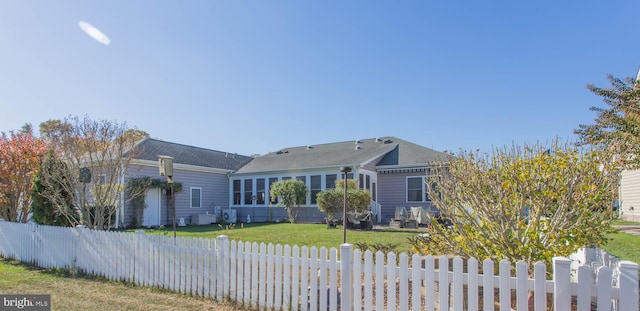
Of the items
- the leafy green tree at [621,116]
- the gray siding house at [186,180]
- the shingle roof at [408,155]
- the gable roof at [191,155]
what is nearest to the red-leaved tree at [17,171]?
the gray siding house at [186,180]

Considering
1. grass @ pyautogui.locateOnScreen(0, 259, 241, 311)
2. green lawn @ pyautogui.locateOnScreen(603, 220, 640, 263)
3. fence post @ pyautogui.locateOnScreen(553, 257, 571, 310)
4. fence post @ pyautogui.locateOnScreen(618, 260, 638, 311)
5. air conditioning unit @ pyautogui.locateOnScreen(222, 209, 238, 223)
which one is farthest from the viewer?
air conditioning unit @ pyautogui.locateOnScreen(222, 209, 238, 223)

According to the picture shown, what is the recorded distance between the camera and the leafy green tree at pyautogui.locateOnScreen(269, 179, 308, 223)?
17.9 metres

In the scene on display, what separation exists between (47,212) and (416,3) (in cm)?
1106

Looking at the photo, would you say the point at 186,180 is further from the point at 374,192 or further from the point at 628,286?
the point at 628,286

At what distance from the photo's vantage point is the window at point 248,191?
21219 mm

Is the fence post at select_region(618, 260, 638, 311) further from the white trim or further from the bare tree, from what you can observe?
the white trim

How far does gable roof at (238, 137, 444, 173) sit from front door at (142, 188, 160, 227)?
5319 millimetres

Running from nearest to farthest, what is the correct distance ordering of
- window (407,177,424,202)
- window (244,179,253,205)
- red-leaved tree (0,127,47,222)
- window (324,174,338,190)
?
1. red-leaved tree (0,127,47,222)
2. window (407,177,424,202)
3. window (324,174,338,190)
4. window (244,179,253,205)

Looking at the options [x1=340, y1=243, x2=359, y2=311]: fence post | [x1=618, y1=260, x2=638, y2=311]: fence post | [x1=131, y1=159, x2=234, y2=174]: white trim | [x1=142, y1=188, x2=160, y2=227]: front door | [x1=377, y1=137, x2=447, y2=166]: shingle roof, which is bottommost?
[x1=142, y1=188, x2=160, y2=227]: front door

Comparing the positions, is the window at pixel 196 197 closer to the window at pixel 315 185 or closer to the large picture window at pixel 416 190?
the window at pixel 315 185

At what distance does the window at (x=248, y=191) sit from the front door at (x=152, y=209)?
5068 millimetres

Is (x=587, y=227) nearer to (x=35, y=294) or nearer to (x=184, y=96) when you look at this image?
(x=35, y=294)

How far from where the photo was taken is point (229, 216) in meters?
20.4

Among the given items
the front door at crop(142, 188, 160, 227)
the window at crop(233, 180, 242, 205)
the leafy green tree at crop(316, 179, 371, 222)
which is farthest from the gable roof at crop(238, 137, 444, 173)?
the front door at crop(142, 188, 160, 227)
